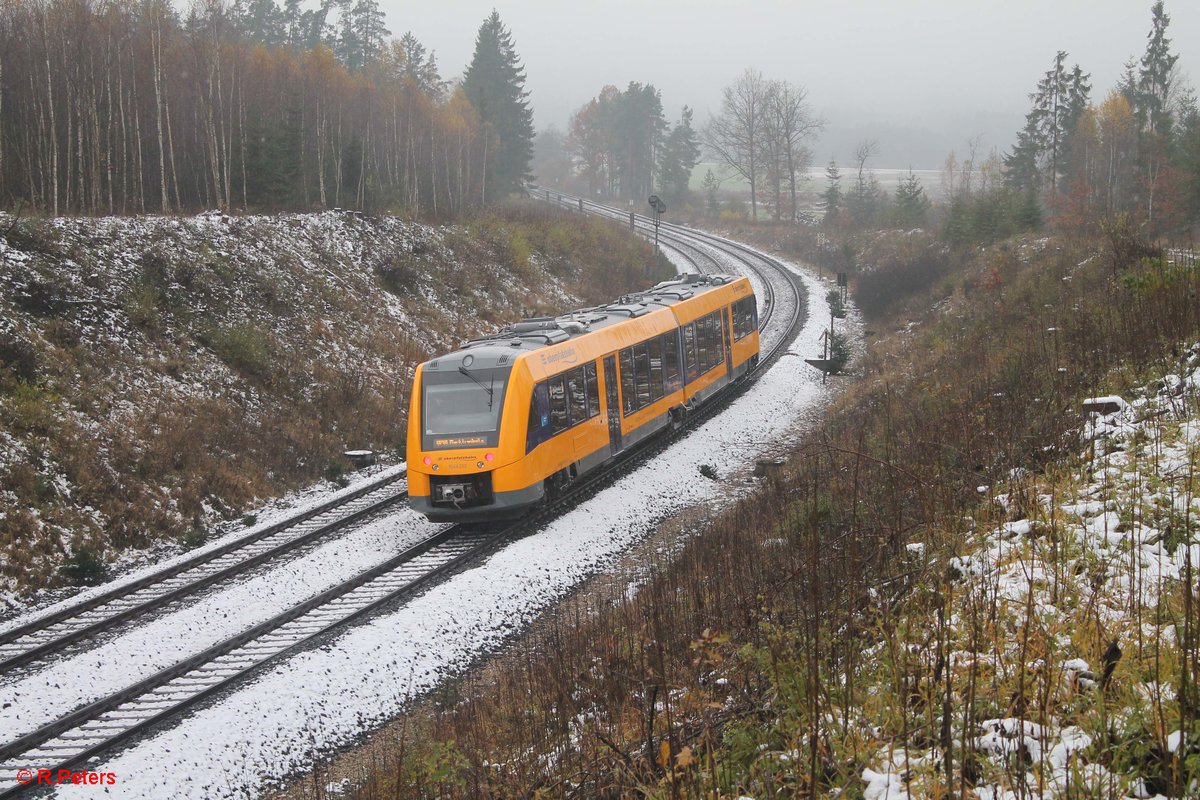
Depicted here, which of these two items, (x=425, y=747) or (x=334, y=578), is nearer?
(x=425, y=747)

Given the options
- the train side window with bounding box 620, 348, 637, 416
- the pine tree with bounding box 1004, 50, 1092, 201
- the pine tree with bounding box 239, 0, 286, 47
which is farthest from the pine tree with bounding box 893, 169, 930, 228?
the pine tree with bounding box 239, 0, 286, 47

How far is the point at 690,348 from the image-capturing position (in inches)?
869

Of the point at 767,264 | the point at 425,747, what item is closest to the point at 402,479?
the point at 425,747

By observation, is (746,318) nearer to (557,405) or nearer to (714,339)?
(714,339)

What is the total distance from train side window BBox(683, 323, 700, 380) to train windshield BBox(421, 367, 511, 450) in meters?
7.63

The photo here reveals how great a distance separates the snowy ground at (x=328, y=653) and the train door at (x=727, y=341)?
776 centimetres

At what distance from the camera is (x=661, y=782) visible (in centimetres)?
459

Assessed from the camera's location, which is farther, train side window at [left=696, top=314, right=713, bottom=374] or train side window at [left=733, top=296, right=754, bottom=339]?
train side window at [left=733, top=296, right=754, bottom=339]

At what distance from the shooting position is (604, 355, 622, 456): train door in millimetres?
17828

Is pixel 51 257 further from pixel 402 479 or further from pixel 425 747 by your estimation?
pixel 425 747

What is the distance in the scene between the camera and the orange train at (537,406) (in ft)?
48.2

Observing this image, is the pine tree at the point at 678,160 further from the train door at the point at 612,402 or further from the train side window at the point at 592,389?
the train side window at the point at 592,389

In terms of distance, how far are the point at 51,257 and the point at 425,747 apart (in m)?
17.0

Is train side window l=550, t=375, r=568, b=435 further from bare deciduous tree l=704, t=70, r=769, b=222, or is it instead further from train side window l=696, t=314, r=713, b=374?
bare deciduous tree l=704, t=70, r=769, b=222
